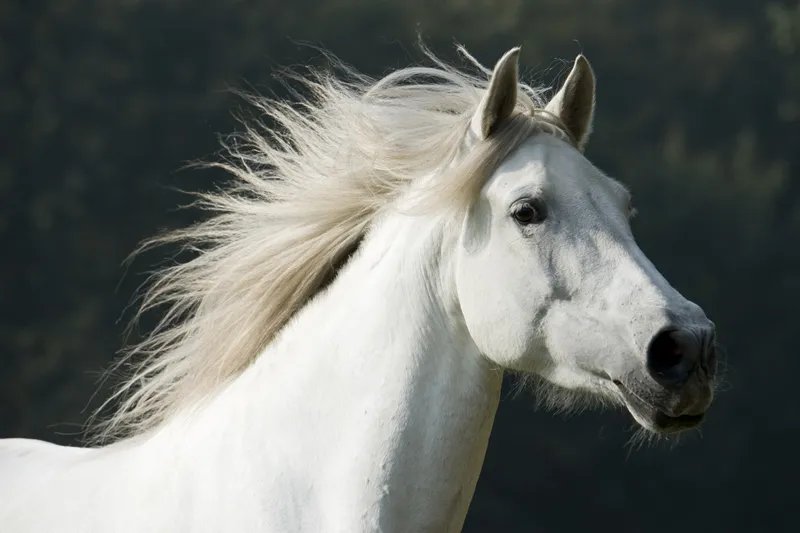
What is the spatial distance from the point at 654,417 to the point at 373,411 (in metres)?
0.29

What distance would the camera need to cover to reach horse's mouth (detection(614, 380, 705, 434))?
104 cm

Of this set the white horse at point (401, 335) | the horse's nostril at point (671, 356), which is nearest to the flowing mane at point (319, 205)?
the white horse at point (401, 335)

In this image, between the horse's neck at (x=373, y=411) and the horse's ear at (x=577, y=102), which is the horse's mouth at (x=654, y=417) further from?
the horse's ear at (x=577, y=102)

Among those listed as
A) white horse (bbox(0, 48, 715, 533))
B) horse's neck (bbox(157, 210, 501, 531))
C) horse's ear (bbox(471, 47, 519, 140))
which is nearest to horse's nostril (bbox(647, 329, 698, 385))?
white horse (bbox(0, 48, 715, 533))

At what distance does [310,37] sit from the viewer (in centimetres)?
356

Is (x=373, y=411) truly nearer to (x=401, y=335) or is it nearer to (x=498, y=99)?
(x=401, y=335)

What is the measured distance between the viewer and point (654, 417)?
1.04 metres

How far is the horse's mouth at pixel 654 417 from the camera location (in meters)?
1.04

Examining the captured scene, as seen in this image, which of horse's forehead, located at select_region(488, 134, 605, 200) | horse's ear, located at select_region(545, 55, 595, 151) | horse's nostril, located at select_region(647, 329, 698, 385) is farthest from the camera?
horse's ear, located at select_region(545, 55, 595, 151)

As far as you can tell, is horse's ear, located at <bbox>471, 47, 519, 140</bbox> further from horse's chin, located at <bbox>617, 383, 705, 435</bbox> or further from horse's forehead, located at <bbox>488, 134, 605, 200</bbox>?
horse's chin, located at <bbox>617, 383, 705, 435</bbox>

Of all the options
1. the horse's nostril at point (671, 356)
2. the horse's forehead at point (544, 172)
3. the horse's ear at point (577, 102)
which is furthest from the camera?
the horse's ear at point (577, 102)

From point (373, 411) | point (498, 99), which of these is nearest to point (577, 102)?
point (498, 99)

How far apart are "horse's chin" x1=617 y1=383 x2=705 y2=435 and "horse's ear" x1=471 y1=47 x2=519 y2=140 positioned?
1.09 ft

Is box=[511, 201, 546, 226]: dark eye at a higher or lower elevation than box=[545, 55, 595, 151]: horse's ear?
lower
